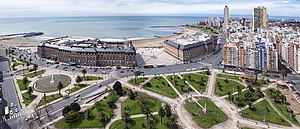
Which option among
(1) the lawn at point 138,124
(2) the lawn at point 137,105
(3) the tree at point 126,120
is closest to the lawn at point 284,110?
(1) the lawn at point 138,124

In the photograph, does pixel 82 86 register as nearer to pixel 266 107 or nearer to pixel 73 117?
pixel 73 117

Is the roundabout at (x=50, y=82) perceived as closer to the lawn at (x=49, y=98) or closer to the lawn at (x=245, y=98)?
the lawn at (x=49, y=98)

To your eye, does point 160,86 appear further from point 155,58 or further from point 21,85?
point 21,85

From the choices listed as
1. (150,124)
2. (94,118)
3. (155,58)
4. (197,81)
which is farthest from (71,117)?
(155,58)

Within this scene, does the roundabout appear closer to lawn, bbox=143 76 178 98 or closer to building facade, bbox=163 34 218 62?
lawn, bbox=143 76 178 98

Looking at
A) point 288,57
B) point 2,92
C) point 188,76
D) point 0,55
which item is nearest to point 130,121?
point 188,76

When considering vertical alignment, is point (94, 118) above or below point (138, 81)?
below
